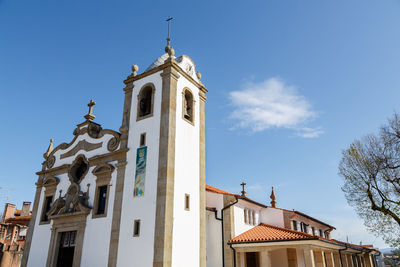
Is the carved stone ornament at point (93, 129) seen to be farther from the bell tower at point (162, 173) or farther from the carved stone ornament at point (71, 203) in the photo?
the carved stone ornament at point (71, 203)

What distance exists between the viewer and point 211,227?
21.0m

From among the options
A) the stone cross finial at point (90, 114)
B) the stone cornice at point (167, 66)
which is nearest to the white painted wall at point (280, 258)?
the stone cornice at point (167, 66)

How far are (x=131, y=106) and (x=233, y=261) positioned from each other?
11.5 m

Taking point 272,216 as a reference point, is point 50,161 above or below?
above

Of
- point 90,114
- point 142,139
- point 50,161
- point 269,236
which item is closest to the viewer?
point 142,139

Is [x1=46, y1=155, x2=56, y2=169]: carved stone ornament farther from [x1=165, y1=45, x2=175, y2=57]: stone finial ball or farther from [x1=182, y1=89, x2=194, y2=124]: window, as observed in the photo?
[x1=165, y1=45, x2=175, y2=57]: stone finial ball

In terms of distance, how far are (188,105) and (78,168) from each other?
28.5ft

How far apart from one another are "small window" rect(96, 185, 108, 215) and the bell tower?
1481 millimetres

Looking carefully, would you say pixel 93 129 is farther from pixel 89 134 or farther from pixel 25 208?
pixel 25 208

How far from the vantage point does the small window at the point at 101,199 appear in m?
18.8

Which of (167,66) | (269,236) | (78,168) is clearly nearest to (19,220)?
(78,168)

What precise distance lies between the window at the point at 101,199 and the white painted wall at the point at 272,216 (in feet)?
41.5

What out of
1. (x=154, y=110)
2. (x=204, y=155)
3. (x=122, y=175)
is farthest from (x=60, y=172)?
(x=204, y=155)

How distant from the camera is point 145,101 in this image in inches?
805
